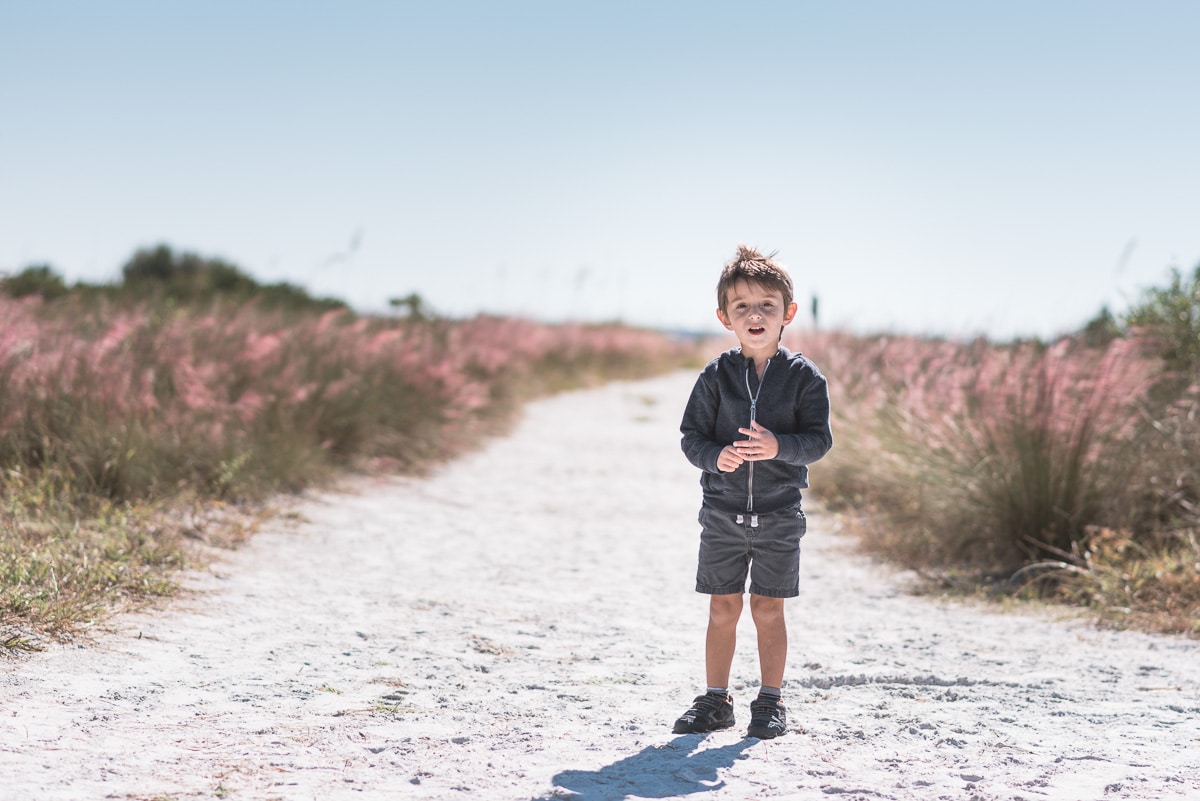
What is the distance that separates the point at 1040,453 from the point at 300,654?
3.71m

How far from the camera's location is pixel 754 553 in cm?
296

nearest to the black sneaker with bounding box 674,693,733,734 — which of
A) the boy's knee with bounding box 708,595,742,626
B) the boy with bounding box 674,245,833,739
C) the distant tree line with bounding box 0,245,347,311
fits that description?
the boy with bounding box 674,245,833,739

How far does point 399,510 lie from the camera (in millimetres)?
6855

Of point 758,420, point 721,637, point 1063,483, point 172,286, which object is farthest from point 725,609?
point 172,286

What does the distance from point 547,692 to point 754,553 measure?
0.83 m

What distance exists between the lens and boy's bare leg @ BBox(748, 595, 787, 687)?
2980 millimetres

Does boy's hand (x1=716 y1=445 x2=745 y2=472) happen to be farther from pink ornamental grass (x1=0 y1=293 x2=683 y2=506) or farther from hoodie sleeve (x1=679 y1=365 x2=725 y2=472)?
pink ornamental grass (x1=0 y1=293 x2=683 y2=506)

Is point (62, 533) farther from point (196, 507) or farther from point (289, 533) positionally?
point (289, 533)

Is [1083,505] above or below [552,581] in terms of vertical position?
above

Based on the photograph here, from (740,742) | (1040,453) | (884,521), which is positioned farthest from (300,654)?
(884,521)

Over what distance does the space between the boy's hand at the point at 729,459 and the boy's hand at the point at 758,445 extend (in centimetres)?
1

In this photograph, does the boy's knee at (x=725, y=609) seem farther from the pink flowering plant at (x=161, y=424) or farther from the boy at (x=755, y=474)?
the pink flowering plant at (x=161, y=424)

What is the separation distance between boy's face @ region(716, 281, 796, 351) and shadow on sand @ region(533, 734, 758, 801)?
1090 mm

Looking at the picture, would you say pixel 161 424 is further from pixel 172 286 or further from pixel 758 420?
pixel 172 286
